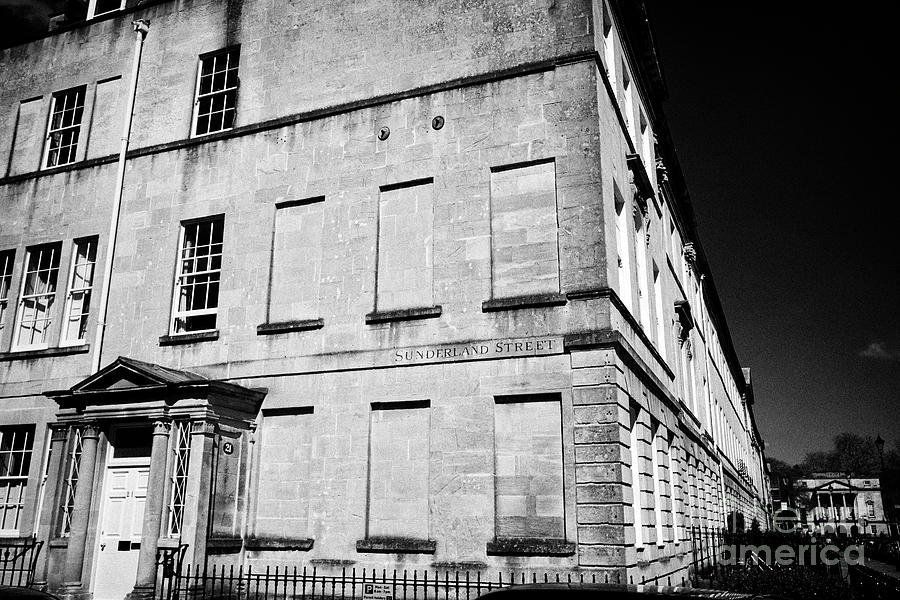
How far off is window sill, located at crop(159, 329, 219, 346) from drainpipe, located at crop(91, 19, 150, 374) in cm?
201

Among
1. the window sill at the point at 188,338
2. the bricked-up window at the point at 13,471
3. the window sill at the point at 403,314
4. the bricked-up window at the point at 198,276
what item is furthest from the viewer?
the bricked-up window at the point at 198,276

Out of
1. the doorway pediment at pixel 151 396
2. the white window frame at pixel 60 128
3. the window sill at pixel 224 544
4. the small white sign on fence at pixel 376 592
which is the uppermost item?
the white window frame at pixel 60 128

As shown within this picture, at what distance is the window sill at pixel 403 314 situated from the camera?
15862 millimetres

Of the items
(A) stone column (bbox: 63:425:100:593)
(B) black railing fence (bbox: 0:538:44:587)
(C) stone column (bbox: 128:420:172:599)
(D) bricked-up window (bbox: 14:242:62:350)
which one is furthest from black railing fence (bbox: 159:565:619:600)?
(D) bricked-up window (bbox: 14:242:62:350)

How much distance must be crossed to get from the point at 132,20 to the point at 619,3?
574 inches

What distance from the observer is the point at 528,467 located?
1434cm

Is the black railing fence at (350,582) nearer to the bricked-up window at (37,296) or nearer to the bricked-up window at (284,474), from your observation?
the bricked-up window at (284,474)

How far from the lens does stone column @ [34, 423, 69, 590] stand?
627 inches

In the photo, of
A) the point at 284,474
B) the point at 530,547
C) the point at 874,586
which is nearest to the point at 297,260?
the point at 284,474

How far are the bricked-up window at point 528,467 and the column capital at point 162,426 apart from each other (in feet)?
22.5

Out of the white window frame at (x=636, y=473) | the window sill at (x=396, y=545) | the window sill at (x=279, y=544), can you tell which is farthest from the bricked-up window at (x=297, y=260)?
the white window frame at (x=636, y=473)

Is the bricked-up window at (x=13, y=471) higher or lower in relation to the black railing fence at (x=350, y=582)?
higher

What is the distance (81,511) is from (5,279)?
899 centimetres

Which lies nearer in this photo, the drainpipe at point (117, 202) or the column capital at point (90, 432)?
the column capital at point (90, 432)
